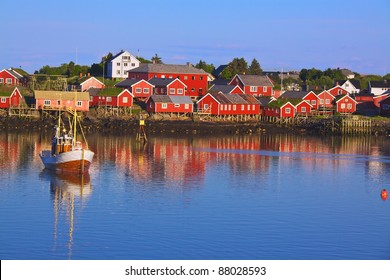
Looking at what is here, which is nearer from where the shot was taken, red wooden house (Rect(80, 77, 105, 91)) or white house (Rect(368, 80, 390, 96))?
red wooden house (Rect(80, 77, 105, 91))

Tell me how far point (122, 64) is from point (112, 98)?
18.2 meters

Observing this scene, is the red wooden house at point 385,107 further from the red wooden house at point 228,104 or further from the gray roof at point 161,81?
the gray roof at point 161,81

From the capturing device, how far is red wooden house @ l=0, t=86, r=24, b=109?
79.8 metres

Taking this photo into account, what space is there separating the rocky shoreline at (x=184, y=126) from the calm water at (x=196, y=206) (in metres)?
15.0

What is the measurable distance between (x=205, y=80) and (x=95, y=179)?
5160 centimetres

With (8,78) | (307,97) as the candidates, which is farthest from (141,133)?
(8,78)

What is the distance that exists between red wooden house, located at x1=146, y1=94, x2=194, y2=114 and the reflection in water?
1458 inches

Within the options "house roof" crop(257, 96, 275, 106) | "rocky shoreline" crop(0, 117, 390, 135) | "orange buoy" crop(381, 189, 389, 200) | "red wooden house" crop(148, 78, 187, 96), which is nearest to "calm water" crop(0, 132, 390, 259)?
"orange buoy" crop(381, 189, 389, 200)

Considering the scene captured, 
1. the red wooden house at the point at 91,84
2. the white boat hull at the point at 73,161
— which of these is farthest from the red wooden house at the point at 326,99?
the white boat hull at the point at 73,161

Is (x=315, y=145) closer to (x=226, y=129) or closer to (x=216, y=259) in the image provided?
(x=226, y=129)

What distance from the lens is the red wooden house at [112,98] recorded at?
271 feet

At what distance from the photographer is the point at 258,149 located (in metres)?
64.1

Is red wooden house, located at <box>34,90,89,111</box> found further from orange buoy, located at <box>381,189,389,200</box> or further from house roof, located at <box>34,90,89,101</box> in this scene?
orange buoy, located at <box>381,189,389,200</box>

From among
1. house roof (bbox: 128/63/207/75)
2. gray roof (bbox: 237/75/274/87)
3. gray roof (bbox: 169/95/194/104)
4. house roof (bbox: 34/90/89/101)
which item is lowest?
gray roof (bbox: 169/95/194/104)
